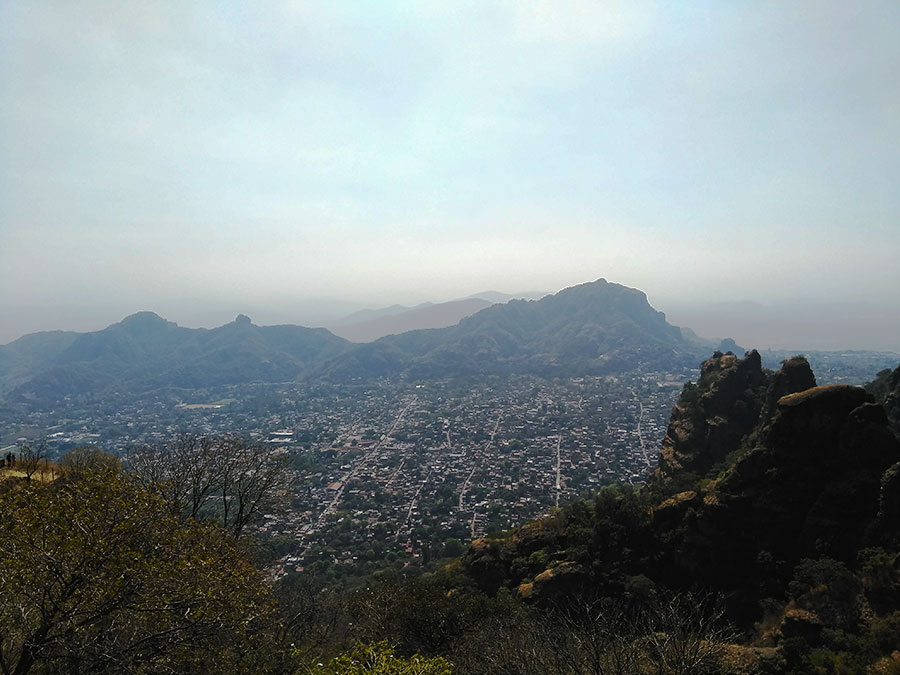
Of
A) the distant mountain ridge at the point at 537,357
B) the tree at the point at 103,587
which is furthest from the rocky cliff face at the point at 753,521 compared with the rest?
the distant mountain ridge at the point at 537,357

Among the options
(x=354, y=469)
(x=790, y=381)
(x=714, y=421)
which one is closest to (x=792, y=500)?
(x=790, y=381)

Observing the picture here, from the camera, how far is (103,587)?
7246mm

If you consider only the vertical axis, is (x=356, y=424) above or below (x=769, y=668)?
below

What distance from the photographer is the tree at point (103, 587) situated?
695cm

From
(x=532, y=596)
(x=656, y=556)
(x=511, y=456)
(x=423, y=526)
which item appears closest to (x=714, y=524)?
(x=656, y=556)

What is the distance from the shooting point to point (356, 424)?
10300cm

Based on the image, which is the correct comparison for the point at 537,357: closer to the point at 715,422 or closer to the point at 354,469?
the point at 354,469

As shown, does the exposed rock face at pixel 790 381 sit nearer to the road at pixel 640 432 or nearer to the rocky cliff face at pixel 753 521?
the rocky cliff face at pixel 753 521

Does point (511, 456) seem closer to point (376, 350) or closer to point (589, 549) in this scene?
point (589, 549)

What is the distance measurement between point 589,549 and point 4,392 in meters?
215

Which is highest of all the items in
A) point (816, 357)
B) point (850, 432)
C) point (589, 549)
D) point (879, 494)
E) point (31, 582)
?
point (31, 582)

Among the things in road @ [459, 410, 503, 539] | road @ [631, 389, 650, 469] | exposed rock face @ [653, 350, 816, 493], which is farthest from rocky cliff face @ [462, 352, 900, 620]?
road @ [631, 389, 650, 469]

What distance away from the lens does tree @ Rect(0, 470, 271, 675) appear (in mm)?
6953

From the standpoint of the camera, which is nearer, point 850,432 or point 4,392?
point 850,432
